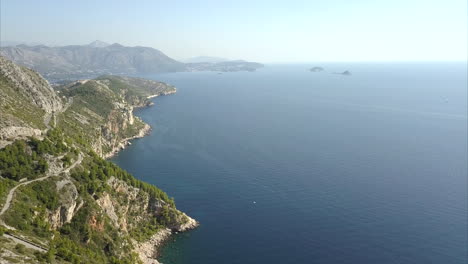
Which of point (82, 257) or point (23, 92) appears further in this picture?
point (23, 92)

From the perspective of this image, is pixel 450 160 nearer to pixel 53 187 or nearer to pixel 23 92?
pixel 53 187

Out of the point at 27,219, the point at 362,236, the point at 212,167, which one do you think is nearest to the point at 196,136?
the point at 212,167

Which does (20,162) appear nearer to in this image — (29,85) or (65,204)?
(65,204)

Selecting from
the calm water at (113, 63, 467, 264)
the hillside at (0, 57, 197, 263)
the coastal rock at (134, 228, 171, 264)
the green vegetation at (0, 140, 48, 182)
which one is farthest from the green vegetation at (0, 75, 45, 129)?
the coastal rock at (134, 228, 171, 264)

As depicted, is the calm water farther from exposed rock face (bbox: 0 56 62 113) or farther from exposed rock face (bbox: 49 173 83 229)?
exposed rock face (bbox: 0 56 62 113)

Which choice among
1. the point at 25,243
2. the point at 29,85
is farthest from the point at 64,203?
the point at 29,85

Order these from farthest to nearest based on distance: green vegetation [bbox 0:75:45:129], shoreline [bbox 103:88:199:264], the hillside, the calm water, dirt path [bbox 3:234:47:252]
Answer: green vegetation [bbox 0:75:45:129] → the calm water → shoreline [bbox 103:88:199:264] → the hillside → dirt path [bbox 3:234:47:252]

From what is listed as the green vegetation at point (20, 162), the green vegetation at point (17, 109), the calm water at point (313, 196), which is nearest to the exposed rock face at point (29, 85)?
the green vegetation at point (17, 109)

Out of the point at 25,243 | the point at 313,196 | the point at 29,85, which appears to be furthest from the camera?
the point at 29,85
